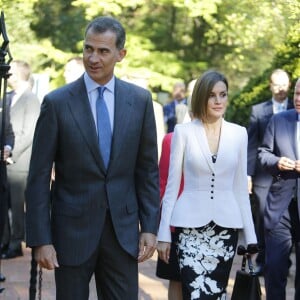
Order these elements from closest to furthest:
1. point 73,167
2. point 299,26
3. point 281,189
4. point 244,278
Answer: point 73,167
point 244,278
point 281,189
point 299,26

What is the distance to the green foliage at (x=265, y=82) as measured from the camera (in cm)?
1041

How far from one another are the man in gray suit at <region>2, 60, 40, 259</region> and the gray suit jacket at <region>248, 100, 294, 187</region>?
8.46 feet

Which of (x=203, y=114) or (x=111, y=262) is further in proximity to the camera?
(x=203, y=114)

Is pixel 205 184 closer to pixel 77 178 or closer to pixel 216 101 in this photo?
pixel 216 101

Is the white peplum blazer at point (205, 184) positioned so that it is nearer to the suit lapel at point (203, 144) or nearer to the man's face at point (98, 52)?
the suit lapel at point (203, 144)

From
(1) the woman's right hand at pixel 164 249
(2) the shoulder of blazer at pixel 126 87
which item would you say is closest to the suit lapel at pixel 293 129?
(1) the woman's right hand at pixel 164 249

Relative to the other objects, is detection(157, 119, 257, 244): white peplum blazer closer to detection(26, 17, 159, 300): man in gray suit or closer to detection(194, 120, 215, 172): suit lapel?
detection(194, 120, 215, 172): suit lapel

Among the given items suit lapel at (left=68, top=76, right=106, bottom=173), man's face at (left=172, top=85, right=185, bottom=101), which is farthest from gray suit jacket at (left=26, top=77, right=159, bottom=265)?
man's face at (left=172, top=85, right=185, bottom=101)

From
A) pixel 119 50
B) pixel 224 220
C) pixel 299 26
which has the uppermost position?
pixel 299 26

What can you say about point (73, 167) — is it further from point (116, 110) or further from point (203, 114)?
point (203, 114)

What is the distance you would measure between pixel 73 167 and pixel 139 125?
0.45m

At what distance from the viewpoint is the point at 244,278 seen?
5504 mm

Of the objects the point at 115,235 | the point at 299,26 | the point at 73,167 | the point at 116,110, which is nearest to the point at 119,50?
the point at 116,110

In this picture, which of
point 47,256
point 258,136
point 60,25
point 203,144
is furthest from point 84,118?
point 60,25
